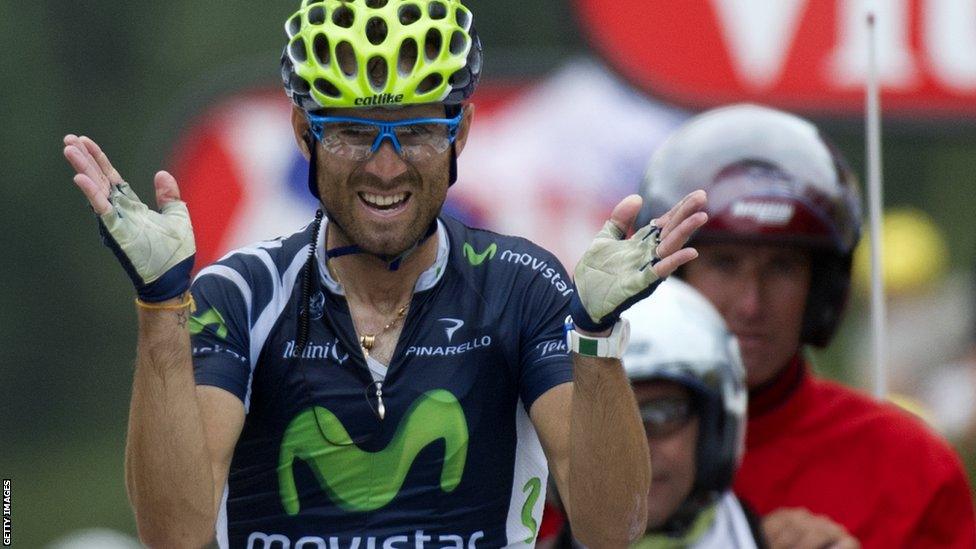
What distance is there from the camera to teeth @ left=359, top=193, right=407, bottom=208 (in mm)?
4270

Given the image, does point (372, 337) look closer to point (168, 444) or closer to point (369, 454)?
point (369, 454)

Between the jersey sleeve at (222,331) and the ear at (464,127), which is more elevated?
the ear at (464,127)

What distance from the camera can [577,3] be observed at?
12.9 metres

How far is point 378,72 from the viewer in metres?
4.29

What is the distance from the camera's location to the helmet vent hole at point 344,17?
441cm

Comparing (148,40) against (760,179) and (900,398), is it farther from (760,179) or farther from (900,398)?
(760,179)

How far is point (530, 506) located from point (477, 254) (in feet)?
1.89

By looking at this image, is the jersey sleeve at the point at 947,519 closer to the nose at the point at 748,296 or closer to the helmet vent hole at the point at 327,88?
the nose at the point at 748,296

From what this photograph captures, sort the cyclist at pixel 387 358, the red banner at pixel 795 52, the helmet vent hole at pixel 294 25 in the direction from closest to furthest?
1. the cyclist at pixel 387 358
2. the helmet vent hole at pixel 294 25
3. the red banner at pixel 795 52

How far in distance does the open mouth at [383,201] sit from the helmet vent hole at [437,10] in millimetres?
440

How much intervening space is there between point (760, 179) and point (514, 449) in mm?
2123

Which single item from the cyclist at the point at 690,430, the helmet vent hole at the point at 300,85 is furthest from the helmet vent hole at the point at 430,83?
the cyclist at the point at 690,430

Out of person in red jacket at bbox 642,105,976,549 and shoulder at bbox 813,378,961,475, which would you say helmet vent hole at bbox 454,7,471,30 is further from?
shoulder at bbox 813,378,961,475

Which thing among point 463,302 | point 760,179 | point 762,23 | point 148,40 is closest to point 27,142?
point 148,40
